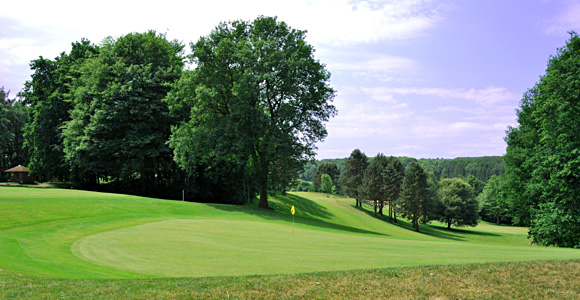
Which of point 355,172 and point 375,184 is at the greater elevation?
point 355,172

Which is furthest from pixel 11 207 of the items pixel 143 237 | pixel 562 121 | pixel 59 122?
pixel 562 121

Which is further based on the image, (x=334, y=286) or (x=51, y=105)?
(x=51, y=105)

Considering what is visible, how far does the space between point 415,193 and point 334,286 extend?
199ft

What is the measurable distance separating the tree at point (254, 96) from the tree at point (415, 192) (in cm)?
3406

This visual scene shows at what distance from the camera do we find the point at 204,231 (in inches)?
734

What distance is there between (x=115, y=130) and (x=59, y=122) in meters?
15.5

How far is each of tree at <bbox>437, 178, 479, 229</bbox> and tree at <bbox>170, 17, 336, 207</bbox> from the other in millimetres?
51455

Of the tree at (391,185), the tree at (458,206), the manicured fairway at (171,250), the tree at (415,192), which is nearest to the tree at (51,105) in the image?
the manicured fairway at (171,250)

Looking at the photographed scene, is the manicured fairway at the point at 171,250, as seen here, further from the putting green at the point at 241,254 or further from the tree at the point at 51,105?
the tree at the point at 51,105

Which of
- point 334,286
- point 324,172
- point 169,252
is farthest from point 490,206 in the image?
point 334,286

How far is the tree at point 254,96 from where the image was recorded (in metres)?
33.9

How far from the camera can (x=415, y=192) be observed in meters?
65.2

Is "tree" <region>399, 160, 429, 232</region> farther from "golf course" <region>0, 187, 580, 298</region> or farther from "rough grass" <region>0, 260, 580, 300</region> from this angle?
"rough grass" <region>0, 260, 580, 300</region>

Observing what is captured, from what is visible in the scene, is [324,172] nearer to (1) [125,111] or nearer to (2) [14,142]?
(2) [14,142]
